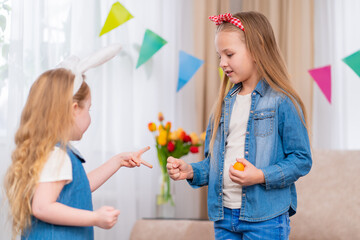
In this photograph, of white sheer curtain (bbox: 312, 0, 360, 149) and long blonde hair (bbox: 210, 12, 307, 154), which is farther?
white sheer curtain (bbox: 312, 0, 360, 149)

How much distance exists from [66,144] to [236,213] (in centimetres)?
58

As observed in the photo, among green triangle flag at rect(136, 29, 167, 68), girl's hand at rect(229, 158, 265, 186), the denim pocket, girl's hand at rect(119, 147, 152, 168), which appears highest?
green triangle flag at rect(136, 29, 167, 68)

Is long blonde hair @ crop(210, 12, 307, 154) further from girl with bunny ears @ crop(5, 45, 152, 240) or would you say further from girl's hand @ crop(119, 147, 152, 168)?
girl with bunny ears @ crop(5, 45, 152, 240)

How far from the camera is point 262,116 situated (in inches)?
59.4

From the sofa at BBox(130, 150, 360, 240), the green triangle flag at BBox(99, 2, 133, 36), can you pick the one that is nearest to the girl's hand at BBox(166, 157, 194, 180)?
the sofa at BBox(130, 150, 360, 240)

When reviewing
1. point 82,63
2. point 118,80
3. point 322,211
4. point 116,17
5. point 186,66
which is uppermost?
point 116,17

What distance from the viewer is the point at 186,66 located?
3.03 metres

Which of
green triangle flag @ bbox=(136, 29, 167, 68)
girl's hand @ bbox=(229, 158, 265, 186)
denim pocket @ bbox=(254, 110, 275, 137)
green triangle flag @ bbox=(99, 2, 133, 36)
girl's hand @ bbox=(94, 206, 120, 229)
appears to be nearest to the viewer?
girl's hand @ bbox=(94, 206, 120, 229)

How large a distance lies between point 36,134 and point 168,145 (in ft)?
4.56

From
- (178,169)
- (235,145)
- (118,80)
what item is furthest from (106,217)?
(118,80)

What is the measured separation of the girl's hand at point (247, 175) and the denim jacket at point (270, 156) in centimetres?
3

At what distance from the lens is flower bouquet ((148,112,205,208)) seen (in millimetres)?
2656

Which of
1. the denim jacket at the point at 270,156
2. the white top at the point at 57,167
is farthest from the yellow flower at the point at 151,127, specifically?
the white top at the point at 57,167

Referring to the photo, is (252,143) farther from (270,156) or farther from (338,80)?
(338,80)
